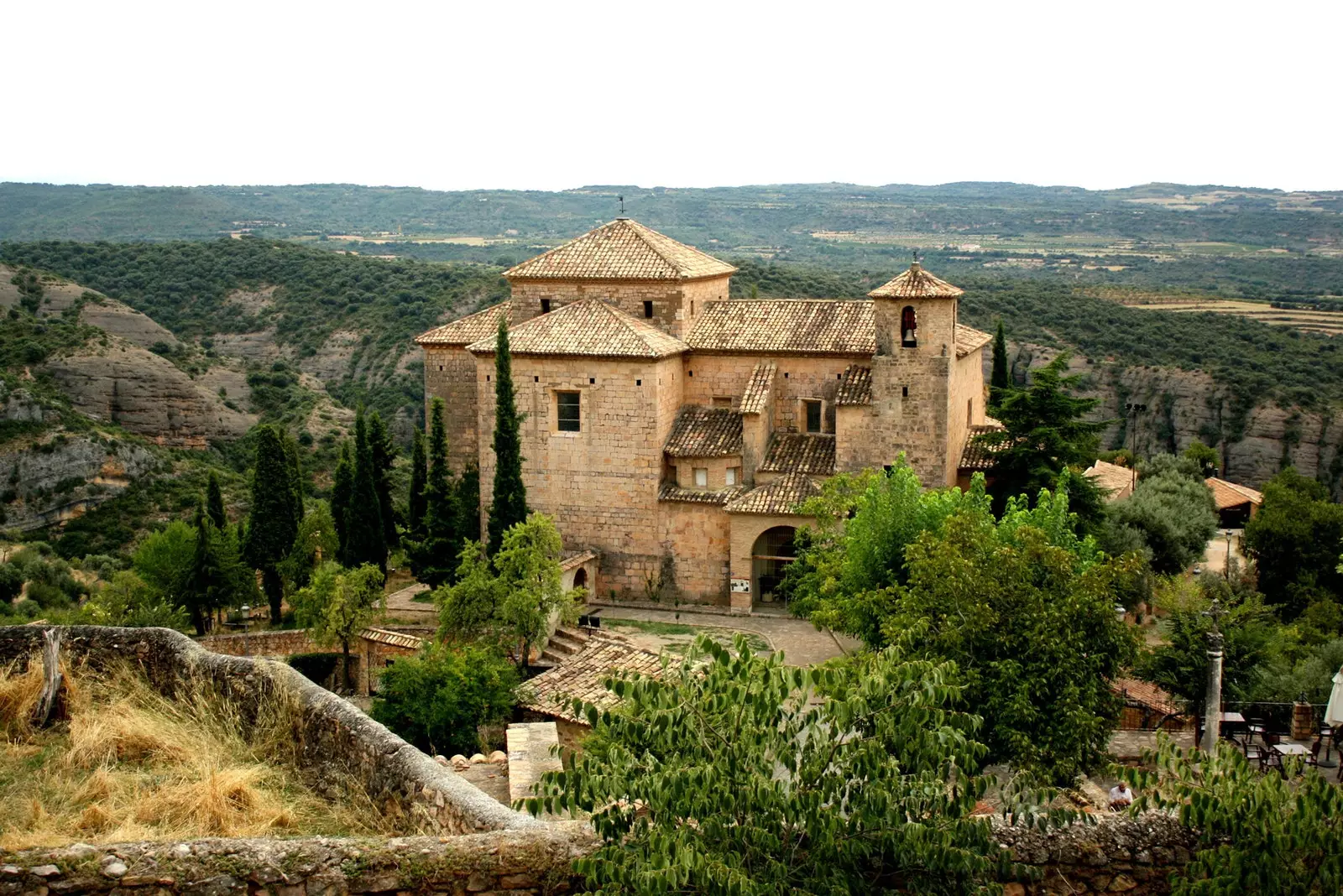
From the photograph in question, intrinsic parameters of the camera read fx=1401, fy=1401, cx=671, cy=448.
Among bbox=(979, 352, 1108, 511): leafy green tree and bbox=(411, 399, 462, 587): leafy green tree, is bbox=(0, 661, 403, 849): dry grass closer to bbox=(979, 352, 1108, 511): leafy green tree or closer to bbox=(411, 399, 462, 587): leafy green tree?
bbox=(411, 399, 462, 587): leafy green tree

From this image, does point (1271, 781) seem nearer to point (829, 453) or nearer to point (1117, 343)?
point (829, 453)

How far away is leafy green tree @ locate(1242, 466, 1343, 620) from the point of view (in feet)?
98.5

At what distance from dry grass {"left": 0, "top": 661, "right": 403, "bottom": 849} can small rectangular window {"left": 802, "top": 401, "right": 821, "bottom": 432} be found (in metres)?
21.7

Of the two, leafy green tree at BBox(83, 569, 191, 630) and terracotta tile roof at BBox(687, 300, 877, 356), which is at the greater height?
terracotta tile roof at BBox(687, 300, 877, 356)

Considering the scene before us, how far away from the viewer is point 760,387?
29.3 meters

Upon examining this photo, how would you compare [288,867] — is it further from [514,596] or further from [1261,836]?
[514,596]

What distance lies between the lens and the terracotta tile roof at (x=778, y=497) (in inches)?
1101

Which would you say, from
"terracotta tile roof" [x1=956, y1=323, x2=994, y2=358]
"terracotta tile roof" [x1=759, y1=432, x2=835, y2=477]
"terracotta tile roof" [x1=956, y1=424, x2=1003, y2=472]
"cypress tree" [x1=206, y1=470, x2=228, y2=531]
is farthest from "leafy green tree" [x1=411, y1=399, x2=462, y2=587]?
"terracotta tile roof" [x1=956, y1=323, x2=994, y2=358]

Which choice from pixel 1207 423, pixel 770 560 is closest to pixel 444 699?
pixel 770 560

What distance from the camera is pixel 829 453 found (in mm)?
29266

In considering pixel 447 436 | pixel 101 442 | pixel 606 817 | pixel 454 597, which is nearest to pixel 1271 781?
pixel 606 817

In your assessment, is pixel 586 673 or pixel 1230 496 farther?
pixel 1230 496

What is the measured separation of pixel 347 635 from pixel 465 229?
423 ft

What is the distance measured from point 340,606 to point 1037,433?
13793 mm
